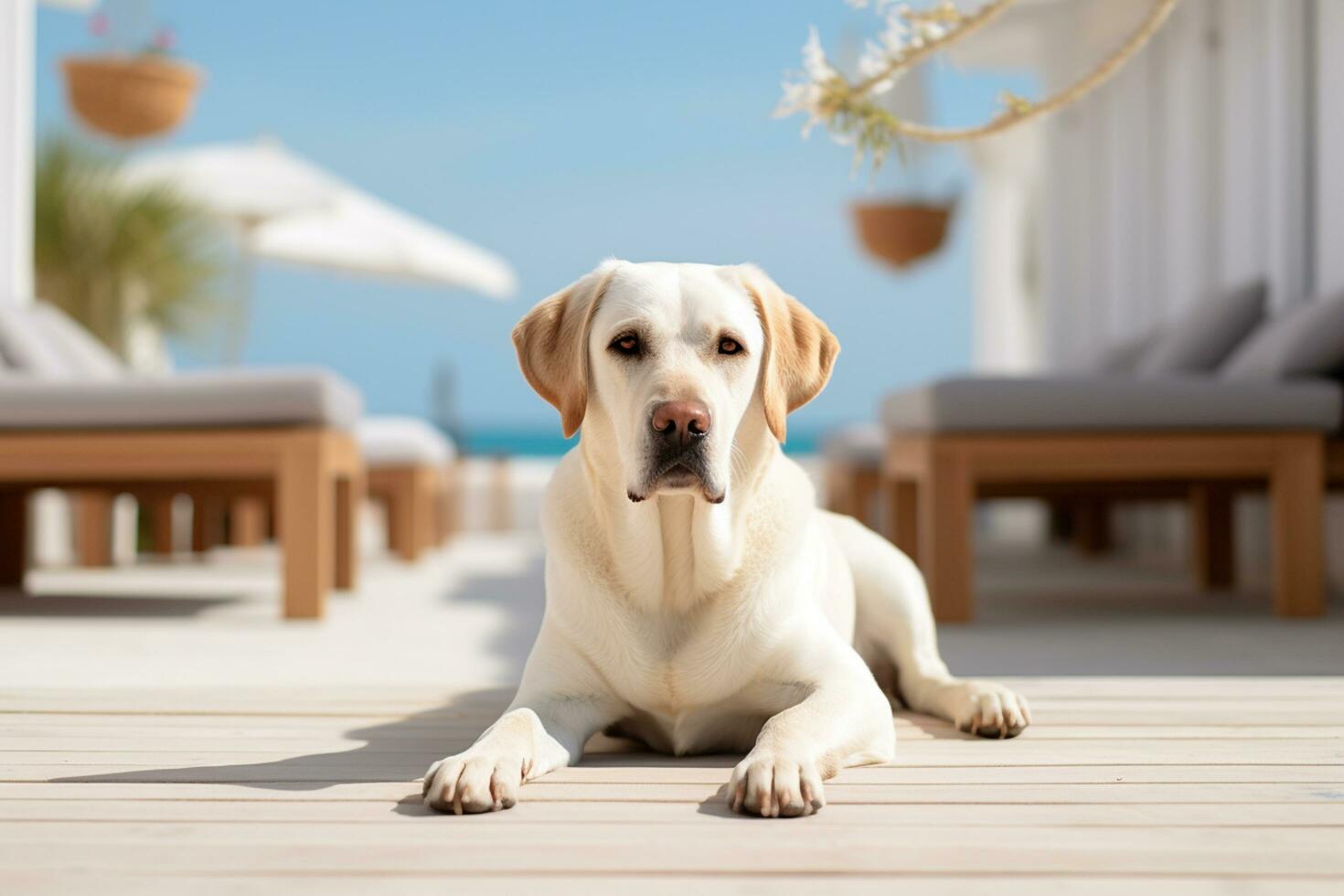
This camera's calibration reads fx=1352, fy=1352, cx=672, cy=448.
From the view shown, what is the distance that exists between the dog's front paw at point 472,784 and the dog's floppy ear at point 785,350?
28.5 inches

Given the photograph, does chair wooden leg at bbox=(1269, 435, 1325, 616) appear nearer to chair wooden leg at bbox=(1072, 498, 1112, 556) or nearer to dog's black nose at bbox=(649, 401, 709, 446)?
dog's black nose at bbox=(649, 401, 709, 446)

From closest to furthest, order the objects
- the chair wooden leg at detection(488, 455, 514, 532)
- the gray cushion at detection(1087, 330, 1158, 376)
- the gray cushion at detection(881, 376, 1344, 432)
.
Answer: the gray cushion at detection(881, 376, 1344, 432)
the gray cushion at detection(1087, 330, 1158, 376)
the chair wooden leg at detection(488, 455, 514, 532)

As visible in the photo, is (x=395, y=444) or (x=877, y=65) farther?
(x=395, y=444)

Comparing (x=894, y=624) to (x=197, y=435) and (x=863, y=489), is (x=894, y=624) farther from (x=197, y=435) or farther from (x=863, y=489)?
(x=863, y=489)

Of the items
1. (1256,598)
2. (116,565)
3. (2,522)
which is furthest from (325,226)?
(1256,598)

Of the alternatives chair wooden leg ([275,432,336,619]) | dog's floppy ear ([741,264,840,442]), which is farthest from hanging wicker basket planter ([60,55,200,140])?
dog's floppy ear ([741,264,840,442])

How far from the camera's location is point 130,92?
834cm

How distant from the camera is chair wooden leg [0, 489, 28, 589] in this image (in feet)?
19.9

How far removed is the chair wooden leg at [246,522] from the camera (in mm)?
9258

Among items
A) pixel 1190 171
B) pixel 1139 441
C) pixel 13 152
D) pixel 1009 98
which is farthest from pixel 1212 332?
pixel 13 152

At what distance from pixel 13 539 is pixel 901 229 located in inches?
276

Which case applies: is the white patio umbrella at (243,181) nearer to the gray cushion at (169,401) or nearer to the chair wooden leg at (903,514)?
the gray cushion at (169,401)

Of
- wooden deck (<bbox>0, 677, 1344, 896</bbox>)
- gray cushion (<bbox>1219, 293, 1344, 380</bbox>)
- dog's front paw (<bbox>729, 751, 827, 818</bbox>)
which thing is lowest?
wooden deck (<bbox>0, 677, 1344, 896</bbox>)

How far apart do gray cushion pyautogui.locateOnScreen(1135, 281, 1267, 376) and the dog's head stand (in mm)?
4113
